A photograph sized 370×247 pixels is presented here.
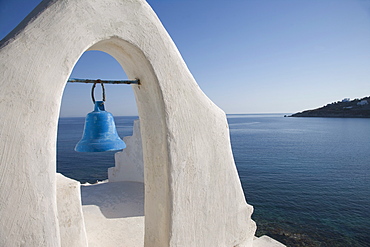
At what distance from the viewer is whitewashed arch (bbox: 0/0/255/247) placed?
1.82 metres

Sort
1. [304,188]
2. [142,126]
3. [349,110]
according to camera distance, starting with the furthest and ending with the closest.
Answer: [349,110], [304,188], [142,126]

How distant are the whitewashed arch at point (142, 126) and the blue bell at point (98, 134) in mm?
398

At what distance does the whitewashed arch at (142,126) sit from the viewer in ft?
5.98

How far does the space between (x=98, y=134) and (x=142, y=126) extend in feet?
1.71

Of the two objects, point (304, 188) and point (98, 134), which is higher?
point (98, 134)

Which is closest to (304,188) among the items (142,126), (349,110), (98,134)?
(142,126)

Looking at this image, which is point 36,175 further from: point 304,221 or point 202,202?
point 304,221

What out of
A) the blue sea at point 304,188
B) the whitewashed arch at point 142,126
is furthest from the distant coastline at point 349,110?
the whitewashed arch at point 142,126

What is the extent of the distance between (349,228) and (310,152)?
20.6 m

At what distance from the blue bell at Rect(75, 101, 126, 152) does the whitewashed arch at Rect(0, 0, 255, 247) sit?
398 mm

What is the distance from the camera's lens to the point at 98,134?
9.05 feet

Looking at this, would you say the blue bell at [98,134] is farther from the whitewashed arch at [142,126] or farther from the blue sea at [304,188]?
the blue sea at [304,188]

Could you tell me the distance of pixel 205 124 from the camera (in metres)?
2.97

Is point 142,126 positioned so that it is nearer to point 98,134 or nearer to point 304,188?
point 98,134
